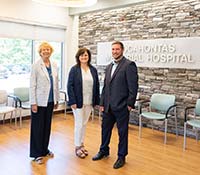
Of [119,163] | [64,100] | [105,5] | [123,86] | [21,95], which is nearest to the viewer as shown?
[123,86]

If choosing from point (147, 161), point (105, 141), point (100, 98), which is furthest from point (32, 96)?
point (147, 161)

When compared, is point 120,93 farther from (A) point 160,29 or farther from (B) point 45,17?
(B) point 45,17

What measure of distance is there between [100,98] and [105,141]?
0.58m

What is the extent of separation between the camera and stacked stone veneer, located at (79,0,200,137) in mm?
4625

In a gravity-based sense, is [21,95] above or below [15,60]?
below

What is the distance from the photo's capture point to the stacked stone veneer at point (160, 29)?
4.62 meters

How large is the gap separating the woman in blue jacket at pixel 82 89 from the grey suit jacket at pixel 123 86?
13.1 inches

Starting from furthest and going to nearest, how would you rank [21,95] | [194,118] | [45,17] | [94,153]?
[45,17], [21,95], [194,118], [94,153]

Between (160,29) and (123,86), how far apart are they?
230 cm

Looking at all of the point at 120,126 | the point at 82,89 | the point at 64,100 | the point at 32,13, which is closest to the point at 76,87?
the point at 82,89

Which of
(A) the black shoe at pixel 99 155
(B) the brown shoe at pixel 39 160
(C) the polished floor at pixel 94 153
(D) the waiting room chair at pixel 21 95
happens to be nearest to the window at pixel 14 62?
(D) the waiting room chair at pixel 21 95

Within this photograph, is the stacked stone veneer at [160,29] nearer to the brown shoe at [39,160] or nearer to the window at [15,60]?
the window at [15,60]

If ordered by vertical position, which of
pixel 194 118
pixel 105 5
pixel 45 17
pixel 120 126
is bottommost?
pixel 194 118

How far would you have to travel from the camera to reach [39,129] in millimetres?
3369
